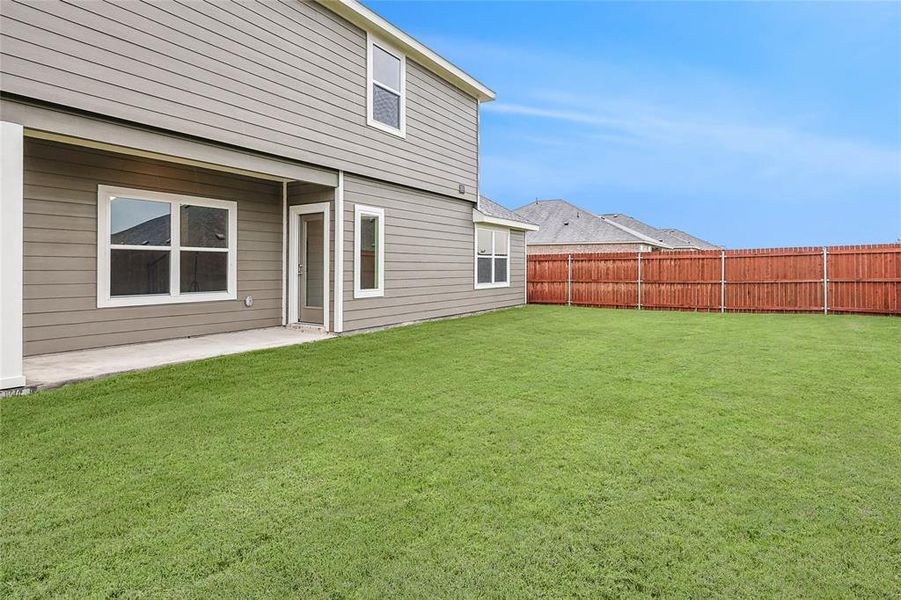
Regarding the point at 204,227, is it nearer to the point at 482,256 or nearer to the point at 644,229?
the point at 482,256

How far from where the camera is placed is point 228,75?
6258mm

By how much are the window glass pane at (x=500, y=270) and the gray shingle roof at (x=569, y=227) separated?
1080 cm

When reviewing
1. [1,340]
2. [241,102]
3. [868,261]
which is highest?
[241,102]

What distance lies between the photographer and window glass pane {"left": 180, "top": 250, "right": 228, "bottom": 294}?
7129 mm

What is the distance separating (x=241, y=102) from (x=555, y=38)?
22.6 m

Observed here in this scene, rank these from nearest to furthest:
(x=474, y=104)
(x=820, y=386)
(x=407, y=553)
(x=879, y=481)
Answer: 1. (x=407, y=553)
2. (x=879, y=481)
3. (x=820, y=386)
4. (x=474, y=104)

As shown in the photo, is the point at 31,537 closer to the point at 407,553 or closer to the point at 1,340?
the point at 407,553

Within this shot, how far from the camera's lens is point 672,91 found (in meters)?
27.3

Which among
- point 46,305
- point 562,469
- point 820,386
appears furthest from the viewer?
point 46,305

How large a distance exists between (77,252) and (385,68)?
18.6 feet

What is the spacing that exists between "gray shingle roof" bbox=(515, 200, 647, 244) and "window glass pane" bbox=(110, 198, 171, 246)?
18.6 metres

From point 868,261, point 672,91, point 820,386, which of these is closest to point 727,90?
point 672,91

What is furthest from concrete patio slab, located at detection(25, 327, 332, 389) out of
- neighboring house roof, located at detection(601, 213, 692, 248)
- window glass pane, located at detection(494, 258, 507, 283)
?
neighboring house roof, located at detection(601, 213, 692, 248)

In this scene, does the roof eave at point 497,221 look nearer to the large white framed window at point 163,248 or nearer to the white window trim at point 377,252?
the white window trim at point 377,252
